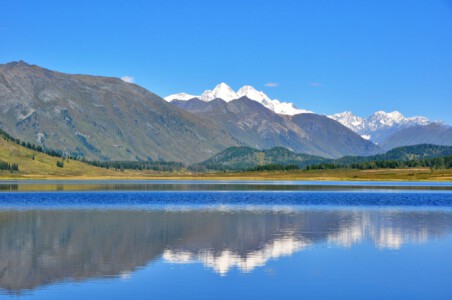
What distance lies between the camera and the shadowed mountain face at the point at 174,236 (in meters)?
46.1

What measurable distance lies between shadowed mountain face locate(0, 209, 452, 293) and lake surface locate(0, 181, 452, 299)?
108mm

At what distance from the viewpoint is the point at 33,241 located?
5909 cm

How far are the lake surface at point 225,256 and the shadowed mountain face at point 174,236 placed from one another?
0.35 feet

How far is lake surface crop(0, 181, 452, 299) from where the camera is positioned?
125ft

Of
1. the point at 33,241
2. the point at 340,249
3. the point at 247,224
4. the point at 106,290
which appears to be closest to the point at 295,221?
the point at 247,224

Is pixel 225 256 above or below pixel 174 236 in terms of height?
below

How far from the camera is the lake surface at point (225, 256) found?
38000 millimetres

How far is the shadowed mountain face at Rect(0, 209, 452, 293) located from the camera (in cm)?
4609

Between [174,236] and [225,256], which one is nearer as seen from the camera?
[225,256]

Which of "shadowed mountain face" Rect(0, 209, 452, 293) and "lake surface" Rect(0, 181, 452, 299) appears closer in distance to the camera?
"lake surface" Rect(0, 181, 452, 299)

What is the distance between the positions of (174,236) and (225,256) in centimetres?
1346

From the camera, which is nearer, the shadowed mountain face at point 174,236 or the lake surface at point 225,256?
the lake surface at point 225,256

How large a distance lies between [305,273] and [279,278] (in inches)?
103

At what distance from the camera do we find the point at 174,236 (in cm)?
6291
